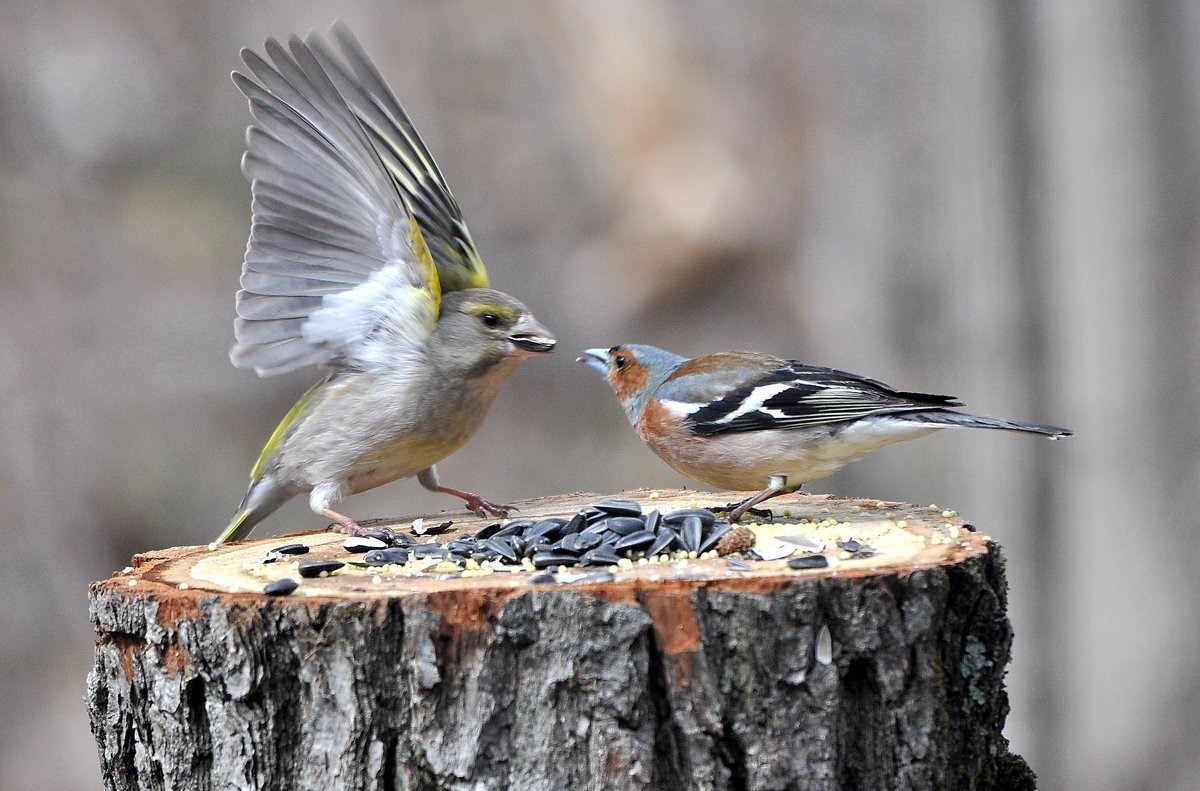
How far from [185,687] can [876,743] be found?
5.18ft

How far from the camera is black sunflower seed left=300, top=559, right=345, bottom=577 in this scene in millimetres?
3064

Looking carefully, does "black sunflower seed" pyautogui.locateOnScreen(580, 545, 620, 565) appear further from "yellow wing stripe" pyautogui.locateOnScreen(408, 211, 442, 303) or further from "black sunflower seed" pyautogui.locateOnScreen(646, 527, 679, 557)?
"yellow wing stripe" pyautogui.locateOnScreen(408, 211, 442, 303)

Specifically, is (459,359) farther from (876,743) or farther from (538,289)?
(538,289)

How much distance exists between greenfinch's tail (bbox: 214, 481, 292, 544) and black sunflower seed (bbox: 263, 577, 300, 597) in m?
1.36

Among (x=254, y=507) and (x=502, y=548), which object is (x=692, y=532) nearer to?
(x=502, y=548)

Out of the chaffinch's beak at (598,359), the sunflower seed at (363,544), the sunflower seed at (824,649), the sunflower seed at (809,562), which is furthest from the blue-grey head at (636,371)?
the sunflower seed at (824,649)

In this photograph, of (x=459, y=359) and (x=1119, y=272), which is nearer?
(x=459, y=359)

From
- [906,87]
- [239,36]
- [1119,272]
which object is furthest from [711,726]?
[239,36]

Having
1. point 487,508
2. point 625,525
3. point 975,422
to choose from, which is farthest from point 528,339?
point 975,422

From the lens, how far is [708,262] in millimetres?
8656

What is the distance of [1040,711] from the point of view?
19.8ft

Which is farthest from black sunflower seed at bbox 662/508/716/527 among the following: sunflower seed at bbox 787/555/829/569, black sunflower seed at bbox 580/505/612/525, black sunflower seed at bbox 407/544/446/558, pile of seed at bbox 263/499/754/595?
black sunflower seed at bbox 407/544/446/558

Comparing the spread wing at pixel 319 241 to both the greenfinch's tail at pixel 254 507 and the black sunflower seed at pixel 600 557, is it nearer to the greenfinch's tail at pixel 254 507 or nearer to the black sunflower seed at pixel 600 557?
the greenfinch's tail at pixel 254 507

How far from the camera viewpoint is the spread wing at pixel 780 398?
3744mm
